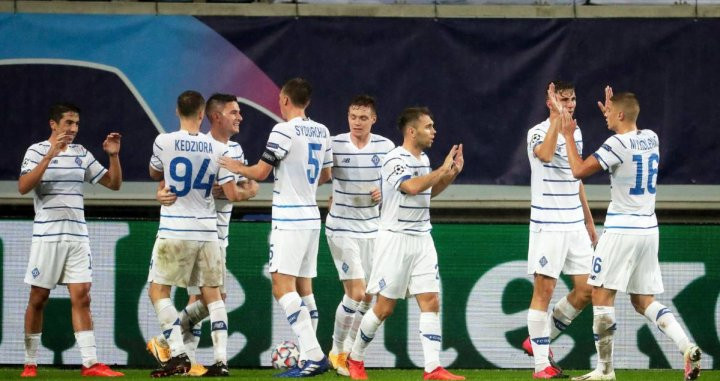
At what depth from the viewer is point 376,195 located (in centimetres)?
1143

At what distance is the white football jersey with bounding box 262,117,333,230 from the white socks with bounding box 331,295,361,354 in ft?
3.55

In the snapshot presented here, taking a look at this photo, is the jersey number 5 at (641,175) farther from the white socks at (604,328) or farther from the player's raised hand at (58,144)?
the player's raised hand at (58,144)

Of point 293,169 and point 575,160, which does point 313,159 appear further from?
point 575,160

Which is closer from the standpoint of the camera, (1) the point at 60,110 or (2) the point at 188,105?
(2) the point at 188,105

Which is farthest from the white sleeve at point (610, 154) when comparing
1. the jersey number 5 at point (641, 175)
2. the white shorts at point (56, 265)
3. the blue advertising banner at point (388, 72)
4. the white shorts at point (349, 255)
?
the white shorts at point (56, 265)

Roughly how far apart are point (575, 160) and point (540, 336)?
148 cm

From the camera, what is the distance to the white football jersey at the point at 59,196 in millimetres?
11180

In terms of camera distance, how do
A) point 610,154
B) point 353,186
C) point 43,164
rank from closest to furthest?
1. point 610,154
2. point 43,164
3. point 353,186

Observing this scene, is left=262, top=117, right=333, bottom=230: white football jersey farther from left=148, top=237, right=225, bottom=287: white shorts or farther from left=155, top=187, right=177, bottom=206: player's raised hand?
left=155, top=187, right=177, bottom=206: player's raised hand

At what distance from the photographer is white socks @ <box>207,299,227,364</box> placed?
10766 mm

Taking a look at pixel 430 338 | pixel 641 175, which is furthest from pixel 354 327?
pixel 641 175

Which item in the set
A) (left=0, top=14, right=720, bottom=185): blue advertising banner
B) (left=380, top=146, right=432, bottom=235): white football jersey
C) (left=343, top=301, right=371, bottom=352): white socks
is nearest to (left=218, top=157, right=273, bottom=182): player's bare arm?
(left=380, top=146, right=432, bottom=235): white football jersey

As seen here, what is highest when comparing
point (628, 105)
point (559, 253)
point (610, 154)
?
point (628, 105)

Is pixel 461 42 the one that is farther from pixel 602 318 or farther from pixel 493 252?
pixel 602 318
